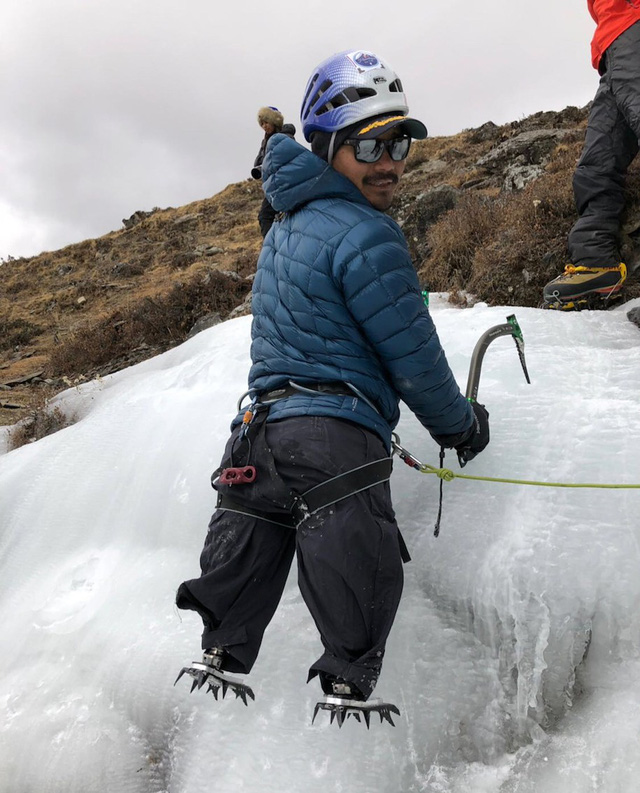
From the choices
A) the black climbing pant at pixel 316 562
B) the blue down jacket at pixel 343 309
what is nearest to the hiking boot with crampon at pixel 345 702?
the black climbing pant at pixel 316 562

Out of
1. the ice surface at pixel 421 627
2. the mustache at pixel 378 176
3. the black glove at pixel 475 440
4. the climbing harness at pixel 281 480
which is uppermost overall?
the mustache at pixel 378 176

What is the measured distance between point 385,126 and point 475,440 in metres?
1.07

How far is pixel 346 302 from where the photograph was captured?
173 cm

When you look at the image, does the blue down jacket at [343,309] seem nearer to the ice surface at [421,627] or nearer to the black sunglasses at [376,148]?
the black sunglasses at [376,148]

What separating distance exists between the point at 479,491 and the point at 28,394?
680 cm

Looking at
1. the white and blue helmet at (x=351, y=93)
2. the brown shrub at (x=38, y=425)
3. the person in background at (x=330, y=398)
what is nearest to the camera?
the person in background at (x=330, y=398)

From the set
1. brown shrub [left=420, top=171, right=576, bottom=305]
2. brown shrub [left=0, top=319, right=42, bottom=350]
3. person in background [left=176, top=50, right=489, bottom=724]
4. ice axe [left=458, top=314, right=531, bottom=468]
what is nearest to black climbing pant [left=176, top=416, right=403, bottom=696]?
person in background [left=176, top=50, right=489, bottom=724]

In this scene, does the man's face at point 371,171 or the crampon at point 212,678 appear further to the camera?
the man's face at point 371,171

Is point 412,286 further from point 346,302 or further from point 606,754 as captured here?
point 606,754

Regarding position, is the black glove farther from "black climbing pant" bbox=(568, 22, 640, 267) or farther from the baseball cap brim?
"black climbing pant" bbox=(568, 22, 640, 267)

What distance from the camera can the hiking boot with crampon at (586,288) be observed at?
3.45 m

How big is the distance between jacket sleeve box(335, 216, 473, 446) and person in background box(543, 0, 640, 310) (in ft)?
6.83

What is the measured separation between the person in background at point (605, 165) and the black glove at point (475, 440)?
1737mm

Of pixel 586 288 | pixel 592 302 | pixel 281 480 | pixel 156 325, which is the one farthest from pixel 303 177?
pixel 156 325
